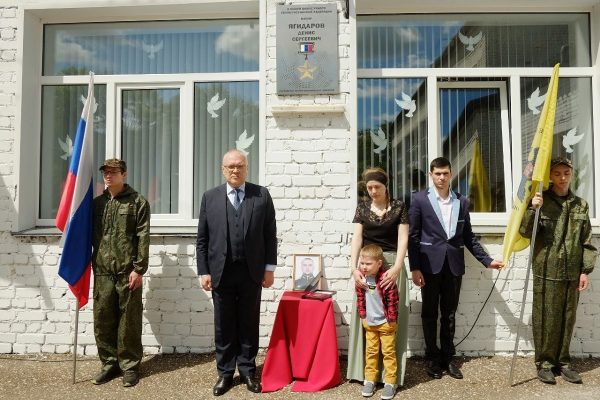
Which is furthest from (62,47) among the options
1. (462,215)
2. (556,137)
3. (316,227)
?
(556,137)

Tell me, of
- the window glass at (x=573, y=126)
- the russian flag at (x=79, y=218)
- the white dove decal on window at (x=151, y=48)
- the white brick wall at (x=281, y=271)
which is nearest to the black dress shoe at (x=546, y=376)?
the white brick wall at (x=281, y=271)

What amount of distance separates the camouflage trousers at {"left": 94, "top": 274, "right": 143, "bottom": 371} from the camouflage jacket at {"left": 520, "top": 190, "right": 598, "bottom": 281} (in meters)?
3.13

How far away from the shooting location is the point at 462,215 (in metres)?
3.89

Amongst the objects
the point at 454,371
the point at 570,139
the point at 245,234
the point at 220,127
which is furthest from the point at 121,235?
the point at 570,139

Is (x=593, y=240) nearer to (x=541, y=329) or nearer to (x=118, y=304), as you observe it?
(x=541, y=329)

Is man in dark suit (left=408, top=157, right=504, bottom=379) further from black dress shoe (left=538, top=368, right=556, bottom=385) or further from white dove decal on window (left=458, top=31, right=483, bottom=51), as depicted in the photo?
white dove decal on window (left=458, top=31, right=483, bottom=51)

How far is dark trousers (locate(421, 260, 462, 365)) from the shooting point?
3.86 metres

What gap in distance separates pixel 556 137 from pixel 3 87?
17.3 ft

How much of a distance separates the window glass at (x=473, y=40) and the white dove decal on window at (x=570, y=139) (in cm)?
66

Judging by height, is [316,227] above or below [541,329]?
above

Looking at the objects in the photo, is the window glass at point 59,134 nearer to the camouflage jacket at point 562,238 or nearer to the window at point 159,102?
the window at point 159,102

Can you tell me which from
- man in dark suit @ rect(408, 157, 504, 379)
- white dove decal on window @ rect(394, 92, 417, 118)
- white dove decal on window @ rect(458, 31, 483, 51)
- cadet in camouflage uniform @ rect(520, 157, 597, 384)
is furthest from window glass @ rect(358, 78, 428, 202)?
cadet in camouflage uniform @ rect(520, 157, 597, 384)

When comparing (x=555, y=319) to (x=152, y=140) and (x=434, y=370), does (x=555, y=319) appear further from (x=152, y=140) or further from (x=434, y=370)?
(x=152, y=140)

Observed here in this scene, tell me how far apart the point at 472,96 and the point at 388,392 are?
290 centimetres
